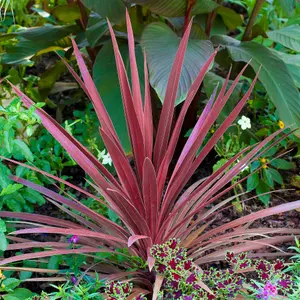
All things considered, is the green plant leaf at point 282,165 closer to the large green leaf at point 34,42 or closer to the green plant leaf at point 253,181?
the green plant leaf at point 253,181

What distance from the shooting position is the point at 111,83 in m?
2.37

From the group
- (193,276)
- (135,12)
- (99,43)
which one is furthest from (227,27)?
(193,276)

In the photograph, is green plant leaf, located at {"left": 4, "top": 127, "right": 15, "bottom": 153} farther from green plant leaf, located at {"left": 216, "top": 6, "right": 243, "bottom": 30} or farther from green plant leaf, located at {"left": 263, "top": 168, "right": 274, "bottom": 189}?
green plant leaf, located at {"left": 216, "top": 6, "right": 243, "bottom": 30}

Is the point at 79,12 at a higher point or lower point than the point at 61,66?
higher

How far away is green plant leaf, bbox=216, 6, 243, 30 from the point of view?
2.65m

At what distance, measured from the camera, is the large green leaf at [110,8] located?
223 centimetres

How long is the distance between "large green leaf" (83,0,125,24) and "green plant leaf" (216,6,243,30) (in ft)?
1.87

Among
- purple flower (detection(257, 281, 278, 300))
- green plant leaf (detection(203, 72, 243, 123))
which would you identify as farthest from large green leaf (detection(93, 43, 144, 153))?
purple flower (detection(257, 281, 278, 300))

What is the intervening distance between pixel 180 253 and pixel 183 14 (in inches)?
44.9

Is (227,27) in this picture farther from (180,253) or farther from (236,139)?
(180,253)

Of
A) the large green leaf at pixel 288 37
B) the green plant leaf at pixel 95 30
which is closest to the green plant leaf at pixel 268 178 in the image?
the large green leaf at pixel 288 37

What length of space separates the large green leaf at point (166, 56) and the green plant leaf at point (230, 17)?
49cm

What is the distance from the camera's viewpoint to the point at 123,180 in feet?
5.49

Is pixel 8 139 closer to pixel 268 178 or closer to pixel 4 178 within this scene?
pixel 4 178
